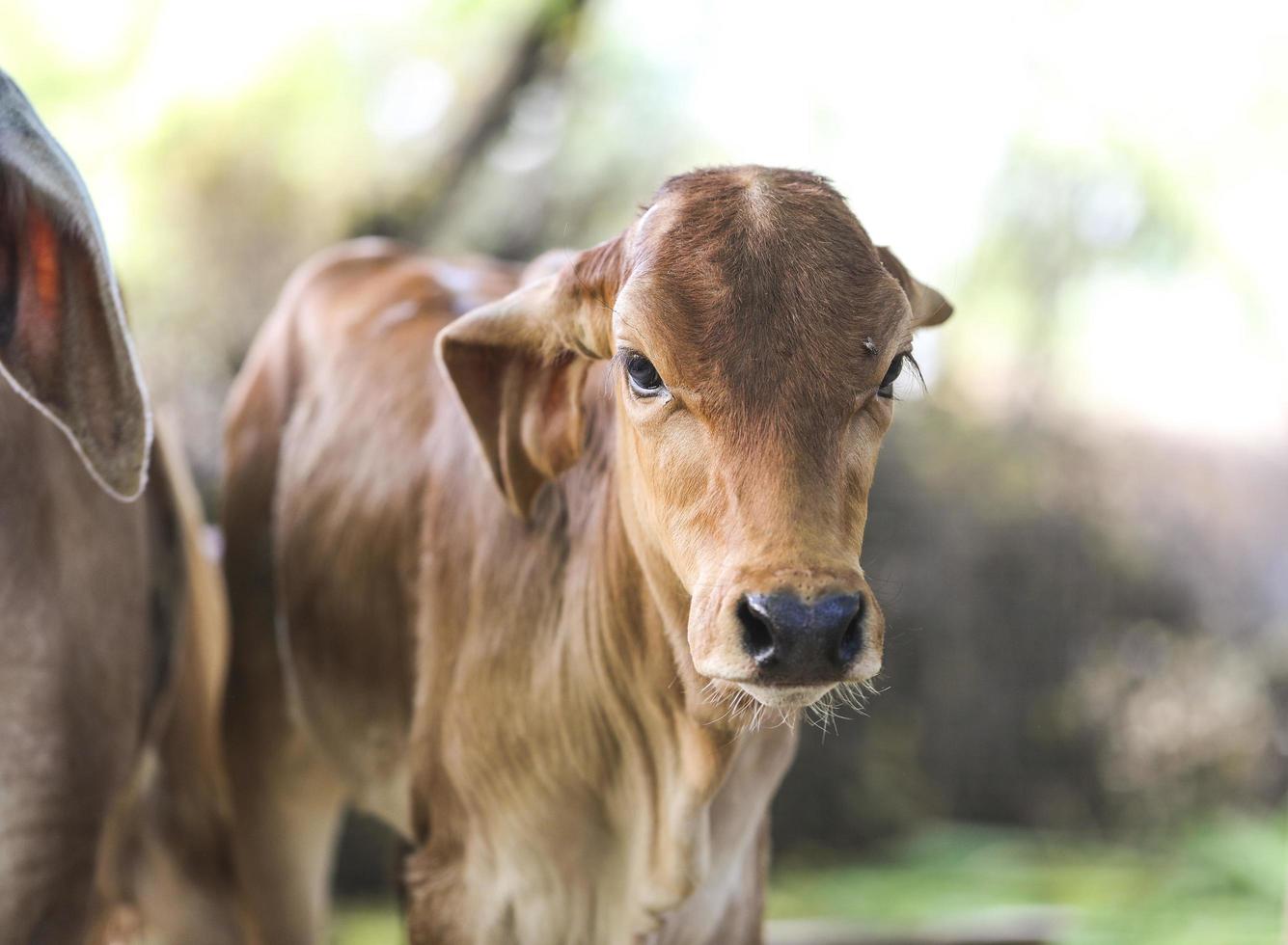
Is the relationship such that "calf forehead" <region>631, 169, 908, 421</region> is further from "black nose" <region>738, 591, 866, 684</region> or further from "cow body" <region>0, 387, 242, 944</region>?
"cow body" <region>0, 387, 242, 944</region>

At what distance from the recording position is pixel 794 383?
2203 millimetres

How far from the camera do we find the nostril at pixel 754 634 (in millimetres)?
2053

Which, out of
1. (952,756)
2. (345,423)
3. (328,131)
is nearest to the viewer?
(345,423)

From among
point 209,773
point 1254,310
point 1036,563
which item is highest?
point 1254,310

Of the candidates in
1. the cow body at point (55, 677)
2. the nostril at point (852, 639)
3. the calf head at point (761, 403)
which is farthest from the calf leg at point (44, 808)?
the nostril at point (852, 639)

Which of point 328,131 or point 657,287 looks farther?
point 328,131

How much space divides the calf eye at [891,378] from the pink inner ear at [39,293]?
4.75 feet

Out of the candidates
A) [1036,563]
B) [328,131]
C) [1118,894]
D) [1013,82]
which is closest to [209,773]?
[328,131]

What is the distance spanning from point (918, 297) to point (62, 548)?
1660 mm

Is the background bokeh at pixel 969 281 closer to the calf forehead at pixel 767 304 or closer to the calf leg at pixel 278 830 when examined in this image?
the calf leg at pixel 278 830

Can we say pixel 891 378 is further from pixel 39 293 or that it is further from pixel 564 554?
pixel 39 293

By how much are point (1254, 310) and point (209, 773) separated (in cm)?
598

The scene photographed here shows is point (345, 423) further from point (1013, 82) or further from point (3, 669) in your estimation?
point (1013, 82)

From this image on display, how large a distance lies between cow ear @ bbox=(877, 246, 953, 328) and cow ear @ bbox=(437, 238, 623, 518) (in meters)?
0.51
